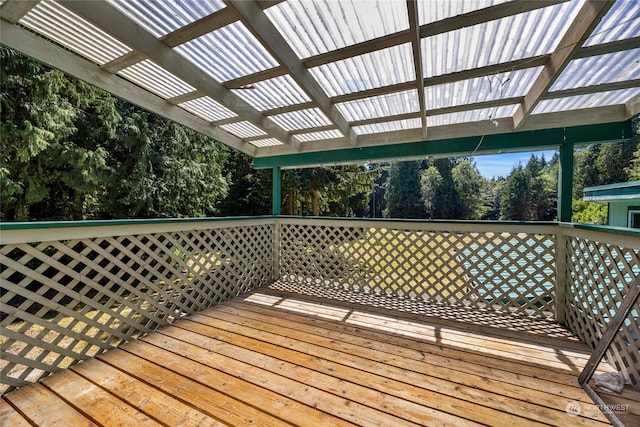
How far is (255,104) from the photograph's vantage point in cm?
302

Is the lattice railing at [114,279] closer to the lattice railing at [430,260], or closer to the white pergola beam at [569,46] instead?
the lattice railing at [430,260]

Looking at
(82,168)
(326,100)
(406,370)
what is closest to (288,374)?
(406,370)

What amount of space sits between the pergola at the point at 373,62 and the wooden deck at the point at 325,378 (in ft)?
6.02

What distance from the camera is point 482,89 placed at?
2.54 metres

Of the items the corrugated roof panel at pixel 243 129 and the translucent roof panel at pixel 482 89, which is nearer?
the translucent roof panel at pixel 482 89

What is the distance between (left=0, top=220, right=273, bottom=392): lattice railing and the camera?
1.92 meters

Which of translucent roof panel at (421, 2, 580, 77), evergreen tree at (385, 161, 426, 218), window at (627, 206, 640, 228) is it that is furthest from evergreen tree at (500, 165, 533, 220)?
translucent roof panel at (421, 2, 580, 77)

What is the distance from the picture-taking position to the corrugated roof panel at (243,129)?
3559mm

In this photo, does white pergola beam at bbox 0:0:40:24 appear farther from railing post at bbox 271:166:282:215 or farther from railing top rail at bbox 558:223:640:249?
railing top rail at bbox 558:223:640:249

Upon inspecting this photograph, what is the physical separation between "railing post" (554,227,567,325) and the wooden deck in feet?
0.85

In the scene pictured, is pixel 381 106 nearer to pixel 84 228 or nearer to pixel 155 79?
pixel 155 79

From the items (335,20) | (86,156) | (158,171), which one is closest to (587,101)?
(335,20)

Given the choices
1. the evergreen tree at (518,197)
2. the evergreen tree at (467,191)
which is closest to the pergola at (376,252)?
the evergreen tree at (467,191)

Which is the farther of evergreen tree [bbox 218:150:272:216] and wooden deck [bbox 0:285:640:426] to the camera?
evergreen tree [bbox 218:150:272:216]
